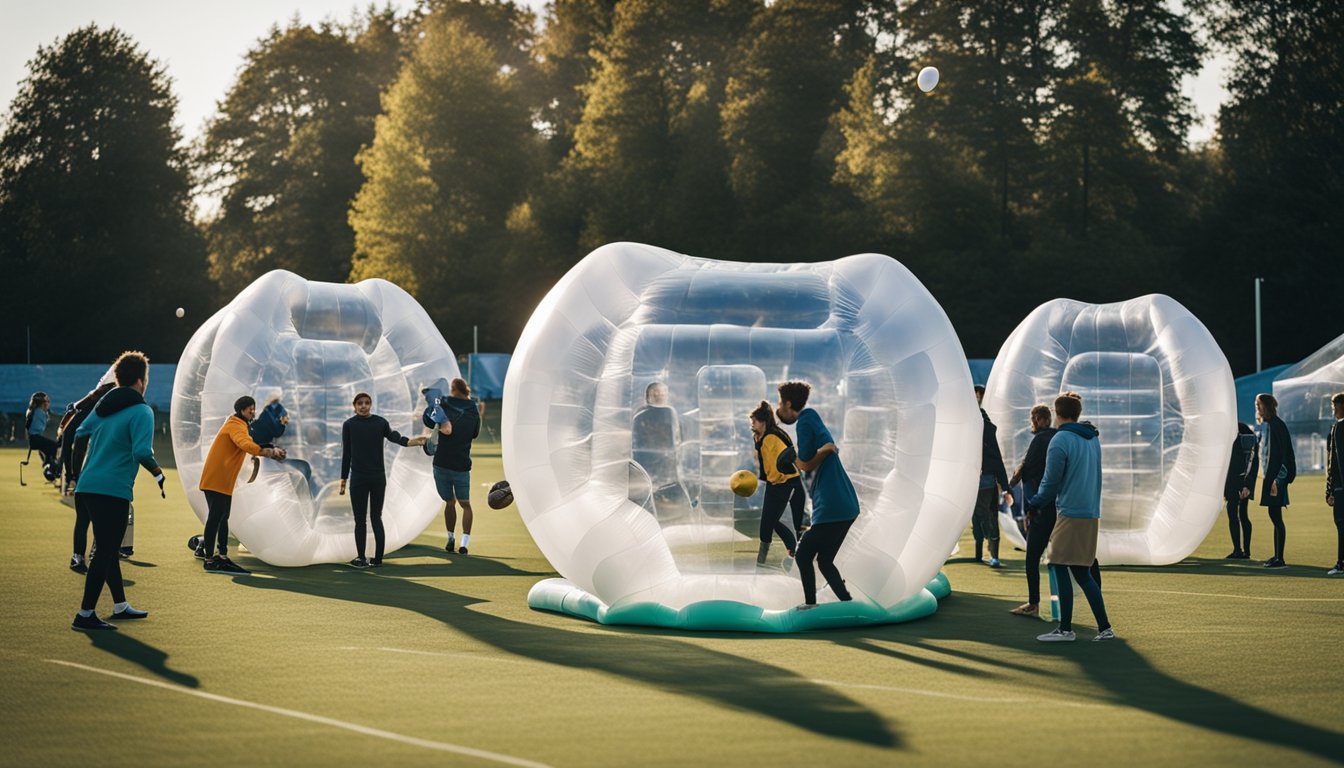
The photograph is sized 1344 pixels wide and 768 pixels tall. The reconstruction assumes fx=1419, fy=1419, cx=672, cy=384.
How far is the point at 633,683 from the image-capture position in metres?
8.62

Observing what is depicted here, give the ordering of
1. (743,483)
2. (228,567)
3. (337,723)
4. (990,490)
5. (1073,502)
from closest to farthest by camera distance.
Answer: (337,723) → (1073,502) → (743,483) → (228,567) → (990,490)

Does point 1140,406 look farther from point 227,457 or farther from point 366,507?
point 227,457

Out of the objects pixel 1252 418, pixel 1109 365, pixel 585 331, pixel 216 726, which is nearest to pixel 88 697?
pixel 216 726

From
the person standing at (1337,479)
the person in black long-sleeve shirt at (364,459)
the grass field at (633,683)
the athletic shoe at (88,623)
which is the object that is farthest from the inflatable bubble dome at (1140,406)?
the athletic shoe at (88,623)

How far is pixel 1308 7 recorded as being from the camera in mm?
47625

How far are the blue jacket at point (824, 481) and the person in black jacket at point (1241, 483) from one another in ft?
21.8

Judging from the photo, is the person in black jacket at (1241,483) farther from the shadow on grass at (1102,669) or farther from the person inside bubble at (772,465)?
the person inside bubble at (772,465)

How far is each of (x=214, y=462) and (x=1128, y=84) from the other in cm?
4144

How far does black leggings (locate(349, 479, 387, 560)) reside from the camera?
14070 mm

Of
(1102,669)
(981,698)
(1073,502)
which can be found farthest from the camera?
(1073,502)

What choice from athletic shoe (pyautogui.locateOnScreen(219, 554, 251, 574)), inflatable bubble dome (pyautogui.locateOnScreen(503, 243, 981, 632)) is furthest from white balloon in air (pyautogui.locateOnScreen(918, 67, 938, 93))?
inflatable bubble dome (pyautogui.locateOnScreen(503, 243, 981, 632))


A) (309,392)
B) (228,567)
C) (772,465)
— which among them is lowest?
(228,567)

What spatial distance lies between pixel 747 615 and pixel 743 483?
978mm

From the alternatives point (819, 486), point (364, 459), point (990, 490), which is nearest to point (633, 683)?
point (819, 486)
